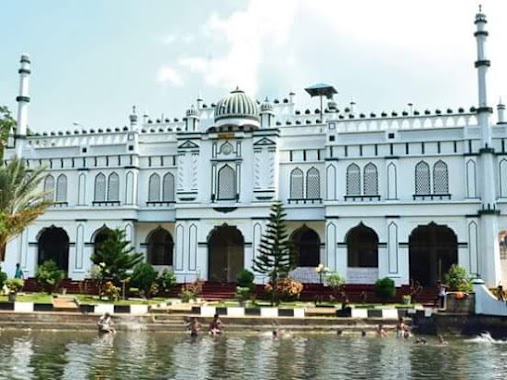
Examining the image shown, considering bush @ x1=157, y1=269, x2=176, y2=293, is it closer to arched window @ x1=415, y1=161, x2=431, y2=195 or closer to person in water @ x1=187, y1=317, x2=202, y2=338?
person in water @ x1=187, y1=317, x2=202, y2=338

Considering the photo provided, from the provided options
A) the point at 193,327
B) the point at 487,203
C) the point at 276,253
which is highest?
the point at 487,203

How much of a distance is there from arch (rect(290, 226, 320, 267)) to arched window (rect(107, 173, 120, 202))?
403 inches

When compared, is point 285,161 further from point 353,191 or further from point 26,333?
point 26,333

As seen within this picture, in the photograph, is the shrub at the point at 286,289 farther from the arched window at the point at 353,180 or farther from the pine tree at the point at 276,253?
the arched window at the point at 353,180

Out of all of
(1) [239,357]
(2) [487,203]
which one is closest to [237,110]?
(2) [487,203]

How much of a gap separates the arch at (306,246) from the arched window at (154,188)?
798 centimetres

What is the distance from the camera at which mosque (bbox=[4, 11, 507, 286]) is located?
31781mm

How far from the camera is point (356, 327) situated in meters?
23.6

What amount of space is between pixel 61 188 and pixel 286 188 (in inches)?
525

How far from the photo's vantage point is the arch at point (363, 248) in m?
34.4

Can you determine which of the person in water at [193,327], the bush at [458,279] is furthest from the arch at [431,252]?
the person in water at [193,327]

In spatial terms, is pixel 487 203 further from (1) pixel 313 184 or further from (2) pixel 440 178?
(1) pixel 313 184

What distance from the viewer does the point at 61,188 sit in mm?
38188

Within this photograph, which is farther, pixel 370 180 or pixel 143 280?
pixel 370 180
